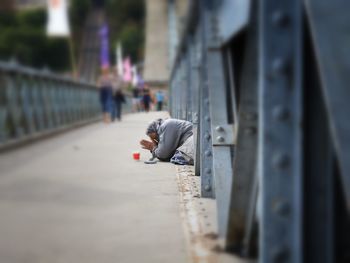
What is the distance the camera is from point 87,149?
0.99 metres

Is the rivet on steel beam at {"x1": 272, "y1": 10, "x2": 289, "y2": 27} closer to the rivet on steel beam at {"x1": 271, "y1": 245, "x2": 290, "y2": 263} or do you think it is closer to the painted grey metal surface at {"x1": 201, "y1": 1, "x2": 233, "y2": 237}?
the rivet on steel beam at {"x1": 271, "y1": 245, "x2": 290, "y2": 263}

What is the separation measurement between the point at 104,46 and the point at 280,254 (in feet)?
2.64

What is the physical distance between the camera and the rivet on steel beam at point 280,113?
1358 mm

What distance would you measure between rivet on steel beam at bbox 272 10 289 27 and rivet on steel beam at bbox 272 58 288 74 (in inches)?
3.6

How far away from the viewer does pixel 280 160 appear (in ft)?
4.53

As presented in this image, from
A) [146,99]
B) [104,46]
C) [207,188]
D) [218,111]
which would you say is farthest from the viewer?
[207,188]

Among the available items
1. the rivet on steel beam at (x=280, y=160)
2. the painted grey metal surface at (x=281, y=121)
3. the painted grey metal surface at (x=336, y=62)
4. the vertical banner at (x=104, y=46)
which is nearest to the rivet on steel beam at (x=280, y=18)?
the painted grey metal surface at (x=281, y=121)

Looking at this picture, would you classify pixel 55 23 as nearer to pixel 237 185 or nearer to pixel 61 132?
pixel 61 132

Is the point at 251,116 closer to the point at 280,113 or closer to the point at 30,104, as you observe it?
the point at 280,113

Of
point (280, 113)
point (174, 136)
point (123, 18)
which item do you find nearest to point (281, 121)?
point (280, 113)

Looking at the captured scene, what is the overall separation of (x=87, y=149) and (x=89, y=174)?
9cm

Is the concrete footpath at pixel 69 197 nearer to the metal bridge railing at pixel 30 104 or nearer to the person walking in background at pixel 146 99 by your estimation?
the metal bridge railing at pixel 30 104

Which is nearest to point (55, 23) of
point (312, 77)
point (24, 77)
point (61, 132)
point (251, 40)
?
point (24, 77)

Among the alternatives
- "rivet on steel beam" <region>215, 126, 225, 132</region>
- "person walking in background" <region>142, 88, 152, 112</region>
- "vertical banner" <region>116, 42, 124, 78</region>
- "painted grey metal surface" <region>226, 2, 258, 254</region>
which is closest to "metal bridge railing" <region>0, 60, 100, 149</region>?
"vertical banner" <region>116, 42, 124, 78</region>
